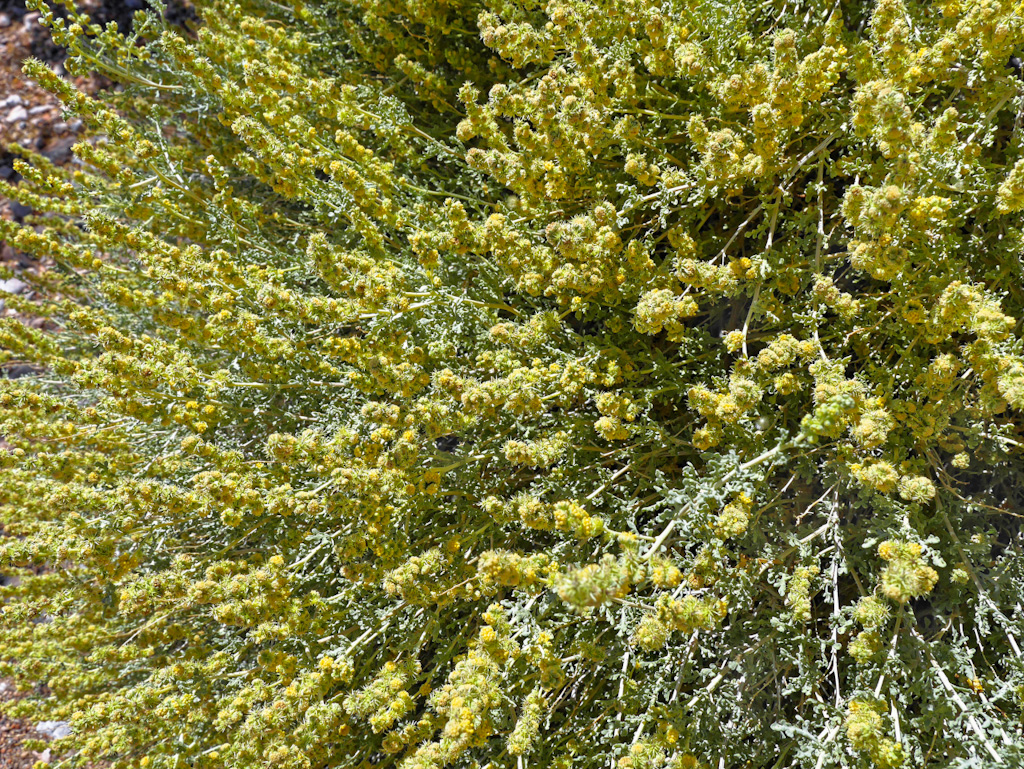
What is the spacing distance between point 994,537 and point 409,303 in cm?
189

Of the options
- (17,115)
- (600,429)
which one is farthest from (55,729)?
(17,115)

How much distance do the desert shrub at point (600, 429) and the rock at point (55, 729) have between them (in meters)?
0.98

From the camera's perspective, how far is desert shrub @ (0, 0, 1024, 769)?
1856 mm

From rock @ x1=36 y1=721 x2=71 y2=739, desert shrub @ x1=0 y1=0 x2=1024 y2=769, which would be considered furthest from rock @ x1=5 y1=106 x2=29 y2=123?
rock @ x1=36 y1=721 x2=71 y2=739

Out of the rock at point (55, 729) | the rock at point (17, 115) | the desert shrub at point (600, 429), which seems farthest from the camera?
the rock at point (17, 115)

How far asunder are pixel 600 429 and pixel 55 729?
3.51 meters

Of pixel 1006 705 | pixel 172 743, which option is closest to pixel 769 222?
pixel 1006 705

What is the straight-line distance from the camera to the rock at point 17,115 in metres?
5.21

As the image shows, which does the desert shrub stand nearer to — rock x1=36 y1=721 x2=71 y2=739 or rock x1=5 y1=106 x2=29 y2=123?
rock x1=36 y1=721 x2=71 y2=739

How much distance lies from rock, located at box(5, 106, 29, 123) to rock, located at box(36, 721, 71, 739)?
13.9ft

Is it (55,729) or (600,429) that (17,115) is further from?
(600,429)

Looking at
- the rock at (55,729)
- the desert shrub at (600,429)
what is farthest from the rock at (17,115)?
the rock at (55,729)

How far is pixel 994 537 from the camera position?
6.81 ft

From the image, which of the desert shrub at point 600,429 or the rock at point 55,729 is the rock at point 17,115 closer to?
the desert shrub at point 600,429
